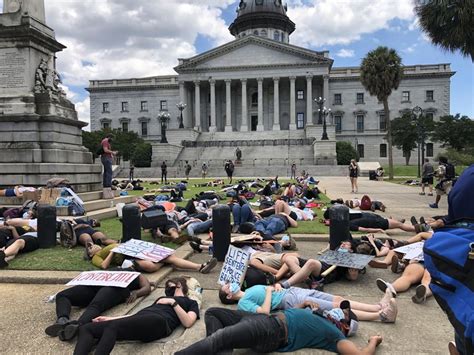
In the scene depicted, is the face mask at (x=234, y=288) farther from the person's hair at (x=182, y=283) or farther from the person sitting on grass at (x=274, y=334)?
the person sitting on grass at (x=274, y=334)

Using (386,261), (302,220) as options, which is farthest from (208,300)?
(302,220)

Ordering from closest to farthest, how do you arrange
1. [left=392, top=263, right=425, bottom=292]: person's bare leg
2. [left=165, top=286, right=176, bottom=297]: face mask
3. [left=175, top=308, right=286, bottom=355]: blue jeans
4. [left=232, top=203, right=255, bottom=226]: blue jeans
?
[left=175, top=308, right=286, bottom=355]: blue jeans → [left=165, top=286, right=176, bottom=297]: face mask → [left=392, top=263, right=425, bottom=292]: person's bare leg → [left=232, top=203, right=255, bottom=226]: blue jeans

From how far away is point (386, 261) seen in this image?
6719 millimetres

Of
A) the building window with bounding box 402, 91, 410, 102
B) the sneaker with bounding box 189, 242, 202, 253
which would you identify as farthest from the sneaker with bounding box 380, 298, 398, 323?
the building window with bounding box 402, 91, 410, 102

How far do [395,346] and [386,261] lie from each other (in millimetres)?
2896

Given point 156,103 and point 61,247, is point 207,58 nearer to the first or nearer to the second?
point 156,103

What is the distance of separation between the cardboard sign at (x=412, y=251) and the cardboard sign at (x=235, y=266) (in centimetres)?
269

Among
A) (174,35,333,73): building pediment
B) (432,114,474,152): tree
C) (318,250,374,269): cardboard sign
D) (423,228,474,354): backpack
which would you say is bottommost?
(318,250,374,269): cardboard sign

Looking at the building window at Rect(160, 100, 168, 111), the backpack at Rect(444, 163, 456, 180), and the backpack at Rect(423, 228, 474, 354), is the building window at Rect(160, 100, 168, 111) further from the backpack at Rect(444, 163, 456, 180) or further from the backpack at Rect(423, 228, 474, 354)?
the backpack at Rect(423, 228, 474, 354)

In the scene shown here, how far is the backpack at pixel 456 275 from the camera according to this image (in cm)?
216

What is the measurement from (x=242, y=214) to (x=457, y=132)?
54.7 meters

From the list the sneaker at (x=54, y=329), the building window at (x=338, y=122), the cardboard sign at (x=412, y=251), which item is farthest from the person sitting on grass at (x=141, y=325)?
the building window at (x=338, y=122)

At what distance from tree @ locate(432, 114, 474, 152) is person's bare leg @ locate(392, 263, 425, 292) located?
183 feet

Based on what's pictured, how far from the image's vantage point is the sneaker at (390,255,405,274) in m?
6.36
